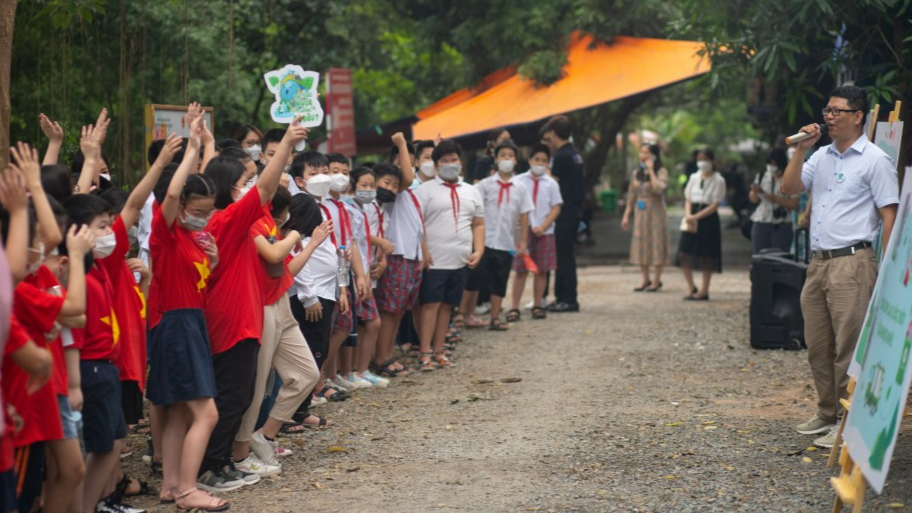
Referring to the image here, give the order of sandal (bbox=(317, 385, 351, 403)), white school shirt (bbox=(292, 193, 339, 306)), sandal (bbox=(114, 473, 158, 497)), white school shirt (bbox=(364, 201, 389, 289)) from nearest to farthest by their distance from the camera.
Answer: sandal (bbox=(114, 473, 158, 497)) → white school shirt (bbox=(292, 193, 339, 306)) → sandal (bbox=(317, 385, 351, 403)) → white school shirt (bbox=(364, 201, 389, 289))

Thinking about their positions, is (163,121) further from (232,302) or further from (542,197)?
(542,197)

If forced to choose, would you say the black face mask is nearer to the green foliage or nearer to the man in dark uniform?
the green foliage

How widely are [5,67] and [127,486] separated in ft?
7.85

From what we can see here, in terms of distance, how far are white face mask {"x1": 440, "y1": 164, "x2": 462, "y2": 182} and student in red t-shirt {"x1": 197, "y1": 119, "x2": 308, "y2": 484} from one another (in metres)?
4.39

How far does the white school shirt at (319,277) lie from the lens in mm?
7547

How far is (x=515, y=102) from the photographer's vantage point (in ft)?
63.0

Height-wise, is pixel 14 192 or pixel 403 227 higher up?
pixel 14 192

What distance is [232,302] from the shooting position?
5.93 meters

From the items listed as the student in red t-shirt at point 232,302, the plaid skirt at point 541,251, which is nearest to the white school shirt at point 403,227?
the plaid skirt at point 541,251

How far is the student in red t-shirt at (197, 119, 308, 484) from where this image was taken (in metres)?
5.84

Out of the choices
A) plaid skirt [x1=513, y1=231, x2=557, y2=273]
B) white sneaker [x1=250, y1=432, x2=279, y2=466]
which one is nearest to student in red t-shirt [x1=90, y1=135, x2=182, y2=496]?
white sneaker [x1=250, y1=432, x2=279, y2=466]

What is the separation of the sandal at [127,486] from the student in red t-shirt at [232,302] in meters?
0.27

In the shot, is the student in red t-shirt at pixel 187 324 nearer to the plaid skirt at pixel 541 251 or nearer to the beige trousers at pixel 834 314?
the beige trousers at pixel 834 314

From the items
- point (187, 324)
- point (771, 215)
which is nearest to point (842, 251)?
point (187, 324)
